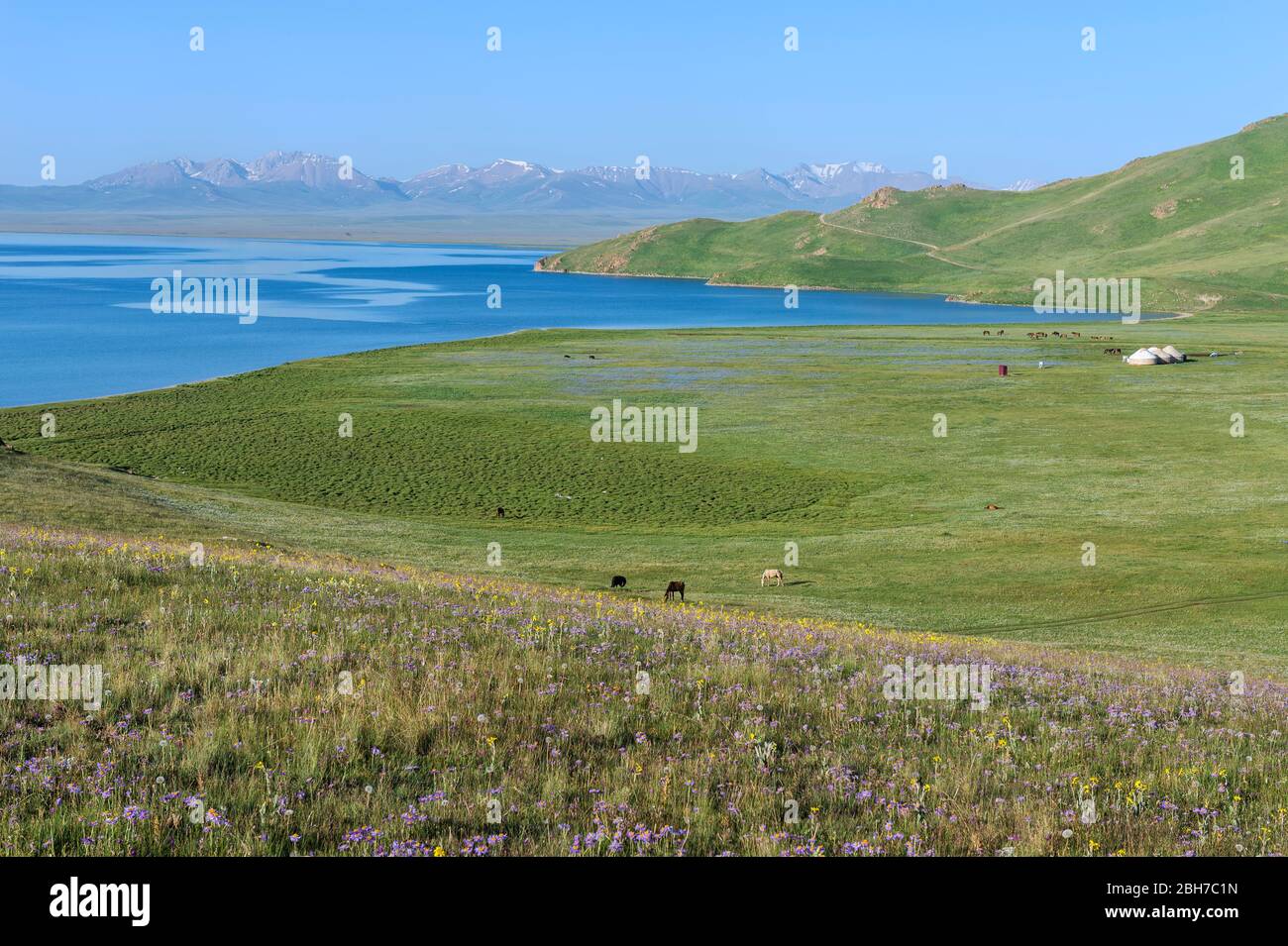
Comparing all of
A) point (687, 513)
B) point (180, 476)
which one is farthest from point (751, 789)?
point (180, 476)

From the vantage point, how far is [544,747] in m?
10.1

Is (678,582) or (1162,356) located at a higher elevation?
(1162,356)

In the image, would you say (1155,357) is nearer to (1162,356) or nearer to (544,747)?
(1162,356)

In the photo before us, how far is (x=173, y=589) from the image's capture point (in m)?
15.5

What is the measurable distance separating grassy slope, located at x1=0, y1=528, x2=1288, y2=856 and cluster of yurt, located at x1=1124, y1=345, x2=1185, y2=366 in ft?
425

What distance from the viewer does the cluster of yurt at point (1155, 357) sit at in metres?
132

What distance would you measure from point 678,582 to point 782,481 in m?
37.0

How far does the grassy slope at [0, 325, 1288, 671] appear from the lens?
4188 cm

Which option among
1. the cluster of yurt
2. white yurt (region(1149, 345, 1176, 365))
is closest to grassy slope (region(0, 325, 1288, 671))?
the cluster of yurt

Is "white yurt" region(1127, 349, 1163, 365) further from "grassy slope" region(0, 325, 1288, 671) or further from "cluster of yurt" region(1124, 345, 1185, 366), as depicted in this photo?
"grassy slope" region(0, 325, 1288, 671)

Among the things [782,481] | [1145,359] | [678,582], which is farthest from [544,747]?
[1145,359]

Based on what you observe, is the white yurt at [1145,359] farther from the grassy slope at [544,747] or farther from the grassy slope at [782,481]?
the grassy slope at [544,747]
